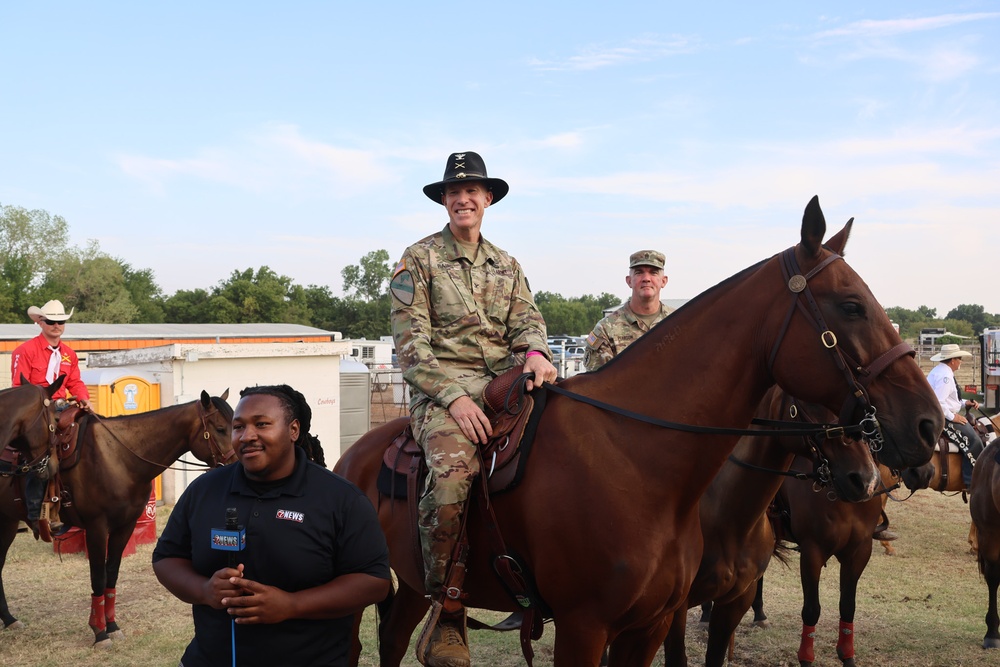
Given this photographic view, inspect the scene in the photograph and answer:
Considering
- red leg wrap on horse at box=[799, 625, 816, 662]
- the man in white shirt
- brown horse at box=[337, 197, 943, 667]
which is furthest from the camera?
the man in white shirt

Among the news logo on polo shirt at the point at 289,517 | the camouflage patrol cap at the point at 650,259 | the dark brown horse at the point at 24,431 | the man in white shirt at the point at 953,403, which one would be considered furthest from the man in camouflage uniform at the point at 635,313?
the man in white shirt at the point at 953,403

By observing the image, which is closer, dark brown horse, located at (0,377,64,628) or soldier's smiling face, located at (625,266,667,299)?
soldier's smiling face, located at (625,266,667,299)

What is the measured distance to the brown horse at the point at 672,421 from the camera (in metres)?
3.15

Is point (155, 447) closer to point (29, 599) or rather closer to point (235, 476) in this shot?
point (29, 599)

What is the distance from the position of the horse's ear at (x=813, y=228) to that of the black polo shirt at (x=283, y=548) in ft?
6.99

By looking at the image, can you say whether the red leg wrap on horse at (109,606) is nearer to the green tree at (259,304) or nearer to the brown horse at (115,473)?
the brown horse at (115,473)

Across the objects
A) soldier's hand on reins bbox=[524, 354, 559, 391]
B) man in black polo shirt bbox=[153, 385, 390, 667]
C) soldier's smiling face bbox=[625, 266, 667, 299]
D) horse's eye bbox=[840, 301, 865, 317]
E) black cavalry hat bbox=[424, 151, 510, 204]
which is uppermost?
black cavalry hat bbox=[424, 151, 510, 204]

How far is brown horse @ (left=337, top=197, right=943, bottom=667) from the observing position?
3.15m

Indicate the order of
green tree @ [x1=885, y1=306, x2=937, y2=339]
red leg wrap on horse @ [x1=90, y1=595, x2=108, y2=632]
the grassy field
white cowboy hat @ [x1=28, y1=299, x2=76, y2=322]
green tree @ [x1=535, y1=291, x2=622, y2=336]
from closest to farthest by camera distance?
1. the grassy field
2. red leg wrap on horse @ [x1=90, y1=595, x2=108, y2=632]
3. white cowboy hat @ [x1=28, y1=299, x2=76, y2=322]
4. green tree @ [x1=885, y1=306, x2=937, y2=339]
5. green tree @ [x1=535, y1=291, x2=622, y2=336]

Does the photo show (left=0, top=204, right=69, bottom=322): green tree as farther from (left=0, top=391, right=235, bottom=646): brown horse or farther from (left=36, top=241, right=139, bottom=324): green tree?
(left=0, top=391, right=235, bottom=646): brown horse

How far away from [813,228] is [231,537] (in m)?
2.59

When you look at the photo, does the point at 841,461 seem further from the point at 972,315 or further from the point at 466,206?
the point at 972,315

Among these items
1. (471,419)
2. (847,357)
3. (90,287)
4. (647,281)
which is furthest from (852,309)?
(90,287)

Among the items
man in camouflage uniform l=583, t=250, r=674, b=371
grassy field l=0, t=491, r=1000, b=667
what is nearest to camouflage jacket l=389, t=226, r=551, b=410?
man in camouflage uniform l=583, t=250, r=674, b=371
